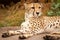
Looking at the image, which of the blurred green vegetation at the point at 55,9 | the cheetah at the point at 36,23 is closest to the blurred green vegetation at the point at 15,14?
the blurred green vegetation at the point at 55,9

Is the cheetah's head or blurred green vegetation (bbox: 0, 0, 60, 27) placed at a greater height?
the cheetah's head

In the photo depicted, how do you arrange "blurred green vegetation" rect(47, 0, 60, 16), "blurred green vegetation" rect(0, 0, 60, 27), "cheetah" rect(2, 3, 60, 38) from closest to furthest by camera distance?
"cheetah" rect(2, 3, 60, 38), "blurred green vegetation" rect(47, 0, 60, 16), "blurred green vegetation" rect(0, 0, 60, 27)

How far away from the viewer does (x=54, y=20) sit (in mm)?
3844

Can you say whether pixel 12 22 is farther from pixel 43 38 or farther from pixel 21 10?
pixel 43 38

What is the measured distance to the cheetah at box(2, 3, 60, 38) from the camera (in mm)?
3655

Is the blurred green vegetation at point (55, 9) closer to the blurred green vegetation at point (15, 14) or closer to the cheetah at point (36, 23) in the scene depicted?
the blurred green vegetation at point (15, 14)

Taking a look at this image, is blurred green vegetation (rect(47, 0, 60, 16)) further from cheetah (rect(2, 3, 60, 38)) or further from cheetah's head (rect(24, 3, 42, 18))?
cheetah's head (rect(24, 3, 42, 18))

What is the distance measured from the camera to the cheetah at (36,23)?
12.0 feet

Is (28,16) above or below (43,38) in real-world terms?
above

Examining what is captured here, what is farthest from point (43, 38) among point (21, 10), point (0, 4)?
point (0, 4)

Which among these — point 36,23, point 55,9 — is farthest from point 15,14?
point 36,23

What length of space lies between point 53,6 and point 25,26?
169 cm

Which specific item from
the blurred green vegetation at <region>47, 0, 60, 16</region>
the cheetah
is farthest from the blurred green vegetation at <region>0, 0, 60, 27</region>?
the cheetah

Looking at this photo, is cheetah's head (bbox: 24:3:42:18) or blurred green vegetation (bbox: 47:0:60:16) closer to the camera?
cheetah's head (bbox: 24:3:42:18)
